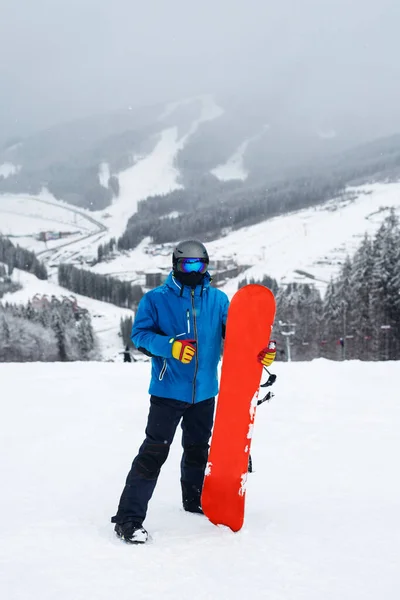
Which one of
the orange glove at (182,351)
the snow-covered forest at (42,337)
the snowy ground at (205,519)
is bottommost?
the snow-covered forest at (42,337)

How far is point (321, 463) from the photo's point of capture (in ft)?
16.4

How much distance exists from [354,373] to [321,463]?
469cm

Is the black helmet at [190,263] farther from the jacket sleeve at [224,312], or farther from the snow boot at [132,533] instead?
the snow boot at [132,533]

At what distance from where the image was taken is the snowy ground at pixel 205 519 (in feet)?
8.75

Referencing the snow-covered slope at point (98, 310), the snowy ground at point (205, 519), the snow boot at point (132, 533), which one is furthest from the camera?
the snow-covered slope at point (98, 310)

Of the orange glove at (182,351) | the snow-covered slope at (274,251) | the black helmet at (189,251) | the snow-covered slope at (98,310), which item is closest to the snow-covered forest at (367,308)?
the black helmet at (189,251)

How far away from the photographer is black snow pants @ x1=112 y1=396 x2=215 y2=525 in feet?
11.3

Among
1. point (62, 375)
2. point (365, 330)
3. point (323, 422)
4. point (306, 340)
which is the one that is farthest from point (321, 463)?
Result: point (306, 340)

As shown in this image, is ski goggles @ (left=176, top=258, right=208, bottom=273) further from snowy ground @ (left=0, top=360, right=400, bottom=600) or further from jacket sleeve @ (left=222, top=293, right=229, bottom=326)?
snowy ground @ (left=0, top=360, right=400, bottom=600)

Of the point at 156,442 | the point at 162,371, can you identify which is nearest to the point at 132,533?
the point at 156,442

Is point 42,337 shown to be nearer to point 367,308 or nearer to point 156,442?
point 367,308

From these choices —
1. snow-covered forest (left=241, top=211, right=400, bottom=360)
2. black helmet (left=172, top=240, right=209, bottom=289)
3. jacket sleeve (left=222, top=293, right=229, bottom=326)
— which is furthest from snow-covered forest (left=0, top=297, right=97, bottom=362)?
black helmet (left=172, top=240, right=209, bottom=289)

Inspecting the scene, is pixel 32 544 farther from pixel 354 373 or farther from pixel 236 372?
pixel 354 373

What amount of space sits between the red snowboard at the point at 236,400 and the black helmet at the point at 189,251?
38 cm
